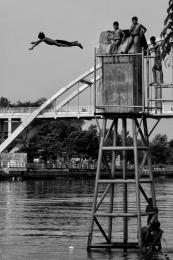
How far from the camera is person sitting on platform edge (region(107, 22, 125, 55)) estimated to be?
63.0ft

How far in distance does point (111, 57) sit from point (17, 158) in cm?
8725

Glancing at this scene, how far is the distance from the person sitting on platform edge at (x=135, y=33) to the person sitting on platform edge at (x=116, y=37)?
0.83ft

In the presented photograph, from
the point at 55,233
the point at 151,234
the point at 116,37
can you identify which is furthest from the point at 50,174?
the point at 116,37

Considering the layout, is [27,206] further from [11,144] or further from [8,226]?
[11,144]

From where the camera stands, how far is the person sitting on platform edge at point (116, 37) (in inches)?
755

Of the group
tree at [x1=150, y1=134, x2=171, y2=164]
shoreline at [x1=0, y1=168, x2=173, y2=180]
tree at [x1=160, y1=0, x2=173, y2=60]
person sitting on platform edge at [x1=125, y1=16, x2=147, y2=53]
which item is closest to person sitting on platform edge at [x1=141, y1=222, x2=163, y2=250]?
person sitting on platform edge at [x1=125, y1=16, x2=147, y2=53]

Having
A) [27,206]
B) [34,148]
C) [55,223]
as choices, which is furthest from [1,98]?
[55,223]

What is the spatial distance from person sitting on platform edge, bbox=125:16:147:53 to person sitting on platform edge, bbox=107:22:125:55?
253 millimetres

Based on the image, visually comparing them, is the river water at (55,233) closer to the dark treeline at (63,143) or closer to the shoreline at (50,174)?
the shoreline at (50,174)

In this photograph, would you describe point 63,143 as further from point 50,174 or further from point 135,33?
point 135,33

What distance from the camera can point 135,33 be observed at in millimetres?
19016

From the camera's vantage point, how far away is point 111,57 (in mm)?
19359

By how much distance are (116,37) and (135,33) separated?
22.4 inches

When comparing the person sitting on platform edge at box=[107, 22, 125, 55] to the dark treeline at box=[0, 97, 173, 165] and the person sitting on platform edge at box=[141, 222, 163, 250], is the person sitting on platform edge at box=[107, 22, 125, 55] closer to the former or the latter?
the person sitting on platform edge at box=[141, 222, 163, 250]
